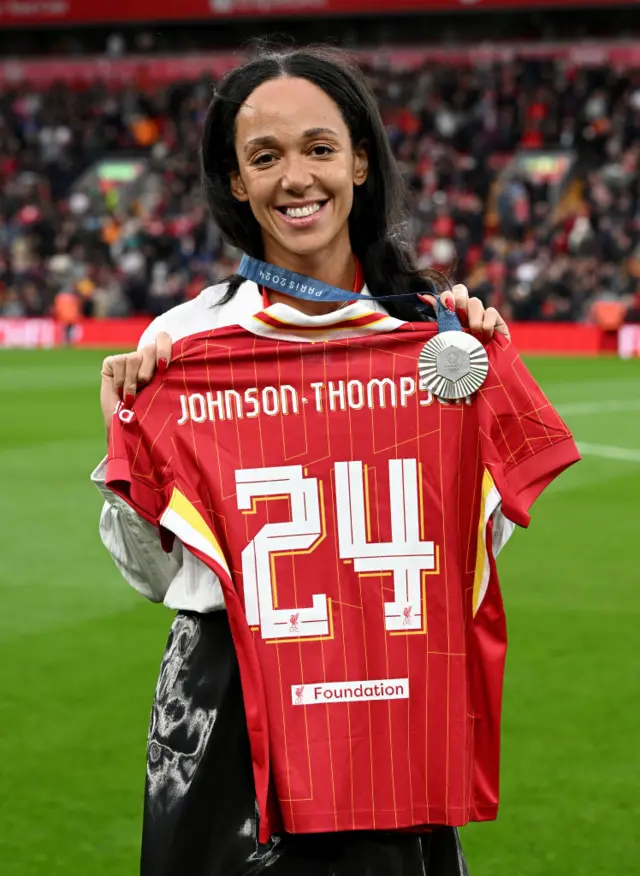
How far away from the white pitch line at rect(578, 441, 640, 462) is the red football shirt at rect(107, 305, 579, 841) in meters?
8.80

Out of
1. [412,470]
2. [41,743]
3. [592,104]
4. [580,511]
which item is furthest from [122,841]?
[592,104]

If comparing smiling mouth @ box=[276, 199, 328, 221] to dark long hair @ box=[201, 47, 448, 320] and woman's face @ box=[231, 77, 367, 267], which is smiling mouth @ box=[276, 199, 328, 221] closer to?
woman's face @ box=[231, 77, 367, 267]

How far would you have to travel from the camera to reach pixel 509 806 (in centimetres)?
414

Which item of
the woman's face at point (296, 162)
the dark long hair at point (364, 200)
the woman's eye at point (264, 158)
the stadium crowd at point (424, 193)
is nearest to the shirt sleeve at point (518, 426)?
the dark long hair at point (364, 200)

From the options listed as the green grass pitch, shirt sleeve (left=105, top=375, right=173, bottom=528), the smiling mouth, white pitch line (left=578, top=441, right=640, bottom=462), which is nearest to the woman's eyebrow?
the smiling mouth

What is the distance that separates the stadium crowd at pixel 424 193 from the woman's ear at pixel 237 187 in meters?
21.0

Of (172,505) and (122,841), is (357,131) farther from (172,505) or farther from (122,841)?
(122,841)

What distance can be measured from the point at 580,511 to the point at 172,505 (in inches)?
264

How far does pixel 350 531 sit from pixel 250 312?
390mm

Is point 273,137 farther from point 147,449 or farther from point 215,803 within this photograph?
point 215,803

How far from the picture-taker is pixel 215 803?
2.22 meters

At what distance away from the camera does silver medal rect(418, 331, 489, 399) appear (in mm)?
2246

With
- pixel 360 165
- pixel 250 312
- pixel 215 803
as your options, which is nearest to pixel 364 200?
pixel 360 165

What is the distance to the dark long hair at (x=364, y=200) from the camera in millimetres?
2389
